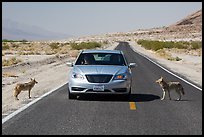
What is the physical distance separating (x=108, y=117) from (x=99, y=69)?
10.1 ft

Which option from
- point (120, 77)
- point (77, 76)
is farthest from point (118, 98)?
point (77, 76)

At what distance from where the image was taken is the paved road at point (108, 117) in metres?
8.20

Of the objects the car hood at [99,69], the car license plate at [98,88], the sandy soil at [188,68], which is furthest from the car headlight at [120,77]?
the sandy soil at [188,68]

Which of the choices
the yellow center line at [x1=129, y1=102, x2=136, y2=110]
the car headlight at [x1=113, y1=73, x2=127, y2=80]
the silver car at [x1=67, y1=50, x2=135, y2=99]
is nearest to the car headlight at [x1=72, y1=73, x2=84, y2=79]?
the silver car at [x1=67, y1=50, x2=135, y2=99]

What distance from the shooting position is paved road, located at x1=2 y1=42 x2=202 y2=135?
8203 millimetres

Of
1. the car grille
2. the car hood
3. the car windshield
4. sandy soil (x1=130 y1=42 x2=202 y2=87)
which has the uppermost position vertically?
the car windshield

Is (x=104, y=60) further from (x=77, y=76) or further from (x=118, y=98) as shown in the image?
(x=77, y=76)

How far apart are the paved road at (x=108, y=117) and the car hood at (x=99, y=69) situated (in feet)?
2.81

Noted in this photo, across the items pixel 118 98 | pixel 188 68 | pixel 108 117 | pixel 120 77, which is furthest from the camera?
pixel 188 68

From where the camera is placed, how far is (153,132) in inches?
316

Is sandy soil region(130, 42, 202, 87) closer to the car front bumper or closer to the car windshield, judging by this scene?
the car windshield

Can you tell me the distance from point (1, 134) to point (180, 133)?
3.39 meters

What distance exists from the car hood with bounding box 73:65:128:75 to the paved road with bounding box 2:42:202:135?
858 mm

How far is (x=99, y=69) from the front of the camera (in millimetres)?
12445
